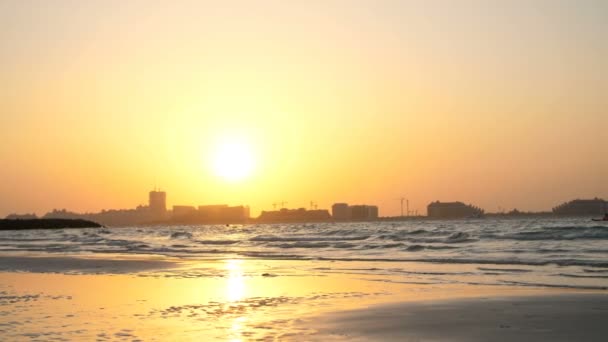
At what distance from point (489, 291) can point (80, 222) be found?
184m

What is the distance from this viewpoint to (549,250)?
35719mm

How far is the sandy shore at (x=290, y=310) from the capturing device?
11070 millimetres

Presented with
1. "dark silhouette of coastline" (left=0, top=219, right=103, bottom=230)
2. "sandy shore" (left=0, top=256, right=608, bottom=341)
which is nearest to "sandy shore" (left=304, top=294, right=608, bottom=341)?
"sandy shore" (left=0, top=256, right=608, bottom=341)

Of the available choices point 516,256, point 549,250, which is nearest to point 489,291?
point 516,256

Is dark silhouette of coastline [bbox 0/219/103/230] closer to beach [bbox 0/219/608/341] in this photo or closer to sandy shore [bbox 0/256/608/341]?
beach [bbox 0/219/608/341]

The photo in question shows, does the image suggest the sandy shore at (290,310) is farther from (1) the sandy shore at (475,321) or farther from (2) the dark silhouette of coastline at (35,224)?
(2) the dark silhouette of coastline at (35,224)

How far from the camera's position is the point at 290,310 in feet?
45.6

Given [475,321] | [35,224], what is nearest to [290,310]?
[475,321]

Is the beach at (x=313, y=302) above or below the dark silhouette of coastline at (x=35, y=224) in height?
below

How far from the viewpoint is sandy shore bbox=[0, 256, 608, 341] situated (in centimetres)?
1107

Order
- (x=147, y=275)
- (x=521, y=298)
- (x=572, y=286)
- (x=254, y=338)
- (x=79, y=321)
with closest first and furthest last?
(x=254, y=338)
(x=79, y=321)
(x=521, y=298)
(x=572, y=286)
(x=147, y=275)

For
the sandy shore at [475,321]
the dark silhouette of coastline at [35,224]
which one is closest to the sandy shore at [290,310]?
the sandy shore at [475,321]

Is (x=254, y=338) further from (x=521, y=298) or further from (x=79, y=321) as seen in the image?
(x=521, y=298)

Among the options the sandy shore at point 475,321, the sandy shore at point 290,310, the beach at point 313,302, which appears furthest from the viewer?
the beach at point 313,302
